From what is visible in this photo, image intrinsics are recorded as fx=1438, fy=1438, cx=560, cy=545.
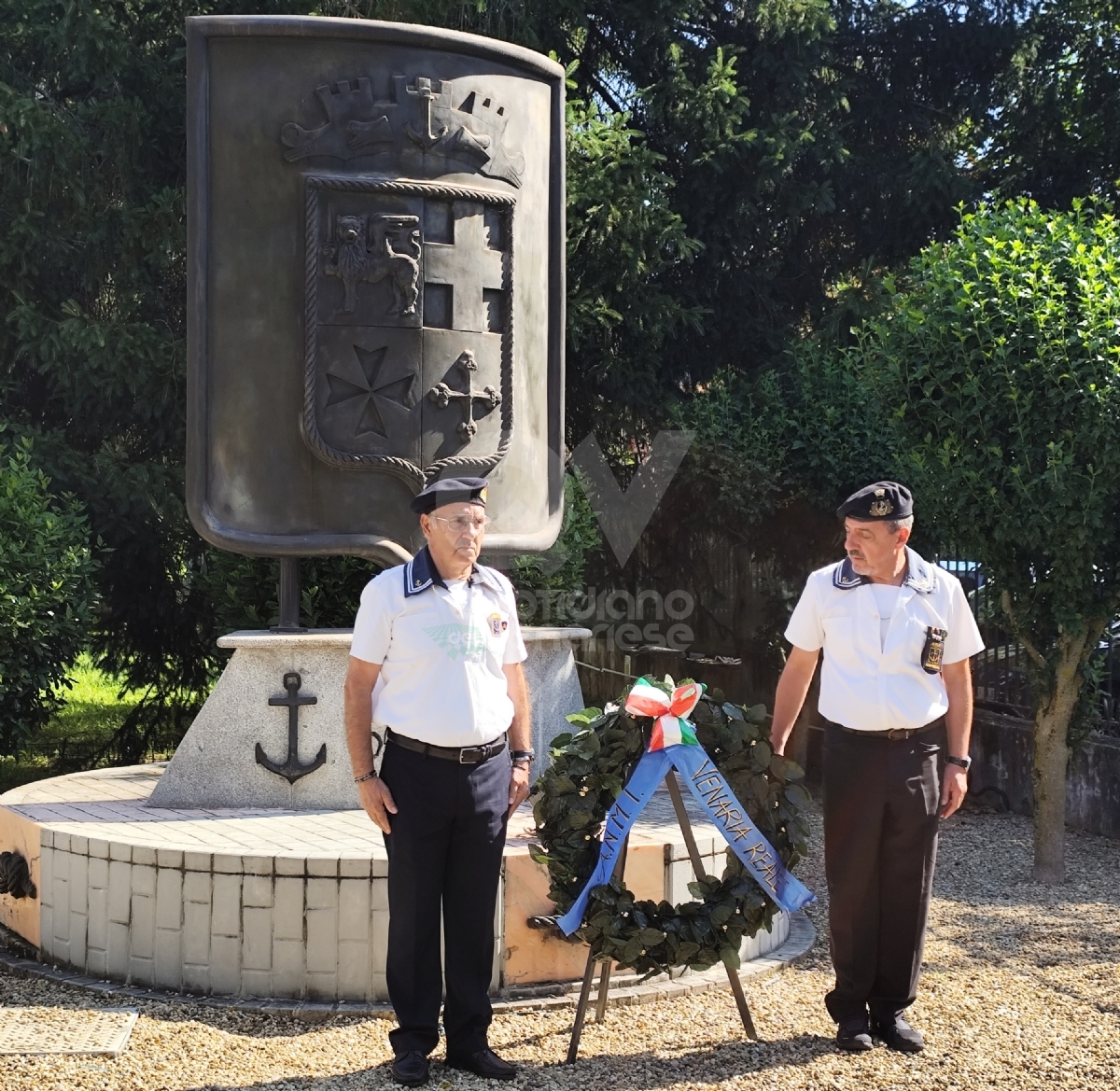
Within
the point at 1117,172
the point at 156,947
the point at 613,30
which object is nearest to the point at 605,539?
the point at 613,30

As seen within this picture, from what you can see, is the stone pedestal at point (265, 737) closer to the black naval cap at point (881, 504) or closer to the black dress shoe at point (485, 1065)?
the black dress shoe at point (485, 1065)

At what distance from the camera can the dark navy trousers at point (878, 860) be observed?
14.0 ft

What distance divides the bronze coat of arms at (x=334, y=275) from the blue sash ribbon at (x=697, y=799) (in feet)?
6.78

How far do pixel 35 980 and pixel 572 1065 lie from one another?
2.07m

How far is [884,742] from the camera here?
4258 millimetres

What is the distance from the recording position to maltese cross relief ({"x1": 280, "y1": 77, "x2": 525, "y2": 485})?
5.82 metres

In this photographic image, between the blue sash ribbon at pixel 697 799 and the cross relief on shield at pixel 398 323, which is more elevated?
the cross relief on shield at pixel 398 323

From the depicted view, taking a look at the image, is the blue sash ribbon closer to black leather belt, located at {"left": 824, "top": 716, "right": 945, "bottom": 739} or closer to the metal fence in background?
black leather belt, located at {"left": 824, "top": 716, "right": 945, "bottom": 739}

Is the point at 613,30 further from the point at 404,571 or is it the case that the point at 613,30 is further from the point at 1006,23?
the point at 404,571

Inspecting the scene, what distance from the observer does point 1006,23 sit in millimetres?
10883

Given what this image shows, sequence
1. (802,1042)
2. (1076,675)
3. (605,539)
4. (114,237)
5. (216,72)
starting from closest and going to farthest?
(802,1042), (216,72), (1076,675), (114,237), (605,539)

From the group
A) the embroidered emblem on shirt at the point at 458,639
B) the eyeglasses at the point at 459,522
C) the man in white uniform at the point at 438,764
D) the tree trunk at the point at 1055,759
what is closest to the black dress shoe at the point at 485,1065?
the man in white uniform at the point at 438,764

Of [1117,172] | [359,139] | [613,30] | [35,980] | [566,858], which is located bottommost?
[35,980]

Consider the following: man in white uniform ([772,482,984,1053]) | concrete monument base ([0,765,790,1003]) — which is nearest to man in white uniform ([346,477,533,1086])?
concrete monument base ([0,765,790,1003])
